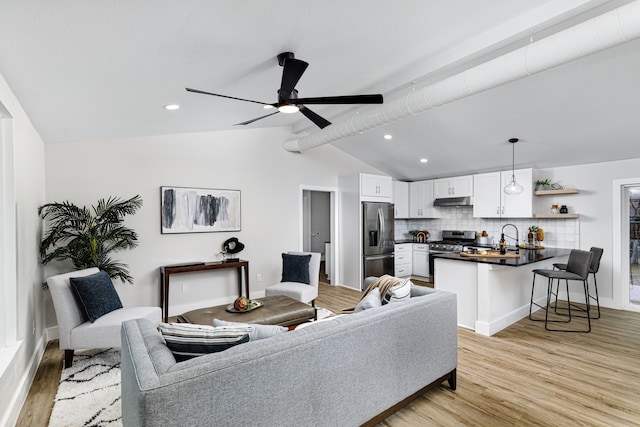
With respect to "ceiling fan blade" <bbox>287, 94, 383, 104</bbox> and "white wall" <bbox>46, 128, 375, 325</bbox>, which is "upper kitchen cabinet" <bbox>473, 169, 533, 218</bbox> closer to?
"white wall" <bbox>46, 128, 375, 325</bbox>

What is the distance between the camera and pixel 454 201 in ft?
21.3

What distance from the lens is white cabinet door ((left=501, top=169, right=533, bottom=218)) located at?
17.8ft

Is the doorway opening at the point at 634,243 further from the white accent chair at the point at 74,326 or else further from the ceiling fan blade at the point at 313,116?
the white accent chair at the point at 74,326

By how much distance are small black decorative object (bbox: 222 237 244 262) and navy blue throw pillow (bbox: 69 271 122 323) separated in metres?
1.94

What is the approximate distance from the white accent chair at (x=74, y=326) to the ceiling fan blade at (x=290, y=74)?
8.23 ft

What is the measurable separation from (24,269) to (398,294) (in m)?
3.11

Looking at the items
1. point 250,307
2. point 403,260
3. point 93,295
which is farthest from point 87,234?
point 403,260

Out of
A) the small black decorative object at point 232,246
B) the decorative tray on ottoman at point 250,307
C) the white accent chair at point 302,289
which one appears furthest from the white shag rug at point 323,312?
the small black decorative object at point 232,246

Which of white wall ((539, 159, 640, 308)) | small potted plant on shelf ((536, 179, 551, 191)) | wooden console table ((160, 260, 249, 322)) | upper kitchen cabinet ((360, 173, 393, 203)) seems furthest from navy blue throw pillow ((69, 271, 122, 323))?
white wall ((539, 159, 640, 308))

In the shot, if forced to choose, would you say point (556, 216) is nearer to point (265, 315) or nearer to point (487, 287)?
point (487, 287)

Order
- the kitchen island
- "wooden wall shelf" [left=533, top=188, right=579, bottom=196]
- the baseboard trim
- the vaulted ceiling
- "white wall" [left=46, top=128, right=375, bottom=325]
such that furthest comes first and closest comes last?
"wooden wall shelf" [left=533, top=188, right=579, bottom=196] < "white wall" [left=46, top=128, right=375, bottom=325] < the kitchen island < the baseboard trim < the vaulted ceiling

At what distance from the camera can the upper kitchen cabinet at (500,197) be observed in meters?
5.46

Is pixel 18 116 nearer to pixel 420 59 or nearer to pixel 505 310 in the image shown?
pixel 420 59

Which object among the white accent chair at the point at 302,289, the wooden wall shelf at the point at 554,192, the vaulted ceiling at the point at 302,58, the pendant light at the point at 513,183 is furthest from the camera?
the wooden wall shelf at the point at 554,192
